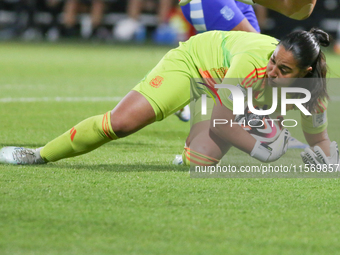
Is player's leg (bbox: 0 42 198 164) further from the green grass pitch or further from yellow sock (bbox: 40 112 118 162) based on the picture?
the green grass pitch

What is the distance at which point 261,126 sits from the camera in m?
3.91

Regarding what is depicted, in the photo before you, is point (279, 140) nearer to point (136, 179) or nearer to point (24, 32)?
point (136, 179)

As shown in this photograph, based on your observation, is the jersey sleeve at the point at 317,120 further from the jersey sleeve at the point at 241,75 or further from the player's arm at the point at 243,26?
the player's arm at the point at 243,26

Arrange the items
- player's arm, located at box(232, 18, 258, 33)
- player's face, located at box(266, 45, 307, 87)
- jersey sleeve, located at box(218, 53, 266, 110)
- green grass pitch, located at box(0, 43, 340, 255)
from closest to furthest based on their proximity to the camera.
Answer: green grass pitch, located at box(0, 43, 340, 255), player's face, located at box(266, 45, 307, 87), jersey sleeve, located at box(218, 53, 266, 110), player's arm, located at box(232, 18, 258, 33)

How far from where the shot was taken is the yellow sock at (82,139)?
146 inches

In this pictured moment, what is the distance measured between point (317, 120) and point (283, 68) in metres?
0.56

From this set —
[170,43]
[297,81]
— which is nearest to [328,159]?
[297,81]

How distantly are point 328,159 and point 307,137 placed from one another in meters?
0.21

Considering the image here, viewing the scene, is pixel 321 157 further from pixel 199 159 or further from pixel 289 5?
pixel 289 5

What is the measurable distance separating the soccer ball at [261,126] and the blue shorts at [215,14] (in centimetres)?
145

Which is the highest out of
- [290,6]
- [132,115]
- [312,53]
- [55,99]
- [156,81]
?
→ [290,6]

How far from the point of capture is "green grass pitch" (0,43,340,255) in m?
2.40

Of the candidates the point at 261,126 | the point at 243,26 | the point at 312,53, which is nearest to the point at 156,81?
the point at 261,126

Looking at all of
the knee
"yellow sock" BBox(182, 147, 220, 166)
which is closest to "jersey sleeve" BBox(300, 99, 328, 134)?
"yellow sock" BBox(182, 147, 220, 166)
